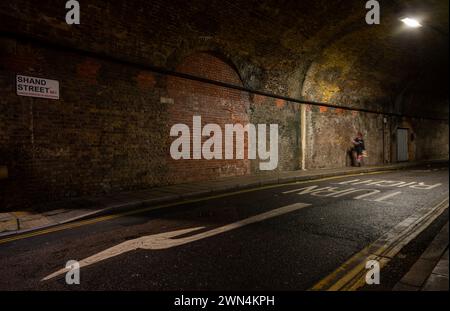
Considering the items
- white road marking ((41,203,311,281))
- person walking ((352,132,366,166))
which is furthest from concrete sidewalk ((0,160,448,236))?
person walking ((352,132,366,166))

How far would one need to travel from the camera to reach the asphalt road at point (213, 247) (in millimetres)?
3121

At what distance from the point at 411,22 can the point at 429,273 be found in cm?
1276

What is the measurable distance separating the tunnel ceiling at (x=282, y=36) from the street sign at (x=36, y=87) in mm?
977

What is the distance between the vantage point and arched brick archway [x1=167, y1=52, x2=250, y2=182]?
9516 millimetres

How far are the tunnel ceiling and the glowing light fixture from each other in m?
0.25

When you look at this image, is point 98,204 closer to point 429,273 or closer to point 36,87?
point 36,87

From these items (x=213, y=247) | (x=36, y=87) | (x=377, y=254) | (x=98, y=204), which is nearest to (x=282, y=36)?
(x=36, y=87)

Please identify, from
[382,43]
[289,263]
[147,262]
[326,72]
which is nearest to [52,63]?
[147,262]

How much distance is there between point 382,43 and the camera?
14641mm

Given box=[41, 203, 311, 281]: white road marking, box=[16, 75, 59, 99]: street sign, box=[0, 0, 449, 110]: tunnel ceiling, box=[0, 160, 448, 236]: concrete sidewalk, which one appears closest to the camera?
box=[41, 203, 311, 281]: white road marking

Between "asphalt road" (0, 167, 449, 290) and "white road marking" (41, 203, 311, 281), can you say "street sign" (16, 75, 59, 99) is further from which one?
"white road marking" (41, 203, 311, 281)

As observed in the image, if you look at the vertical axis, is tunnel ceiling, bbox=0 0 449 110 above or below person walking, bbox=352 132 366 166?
above

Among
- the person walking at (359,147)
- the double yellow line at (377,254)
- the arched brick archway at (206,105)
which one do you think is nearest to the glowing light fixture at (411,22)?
the person walking at (359,147)

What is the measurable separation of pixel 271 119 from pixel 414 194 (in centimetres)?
650
